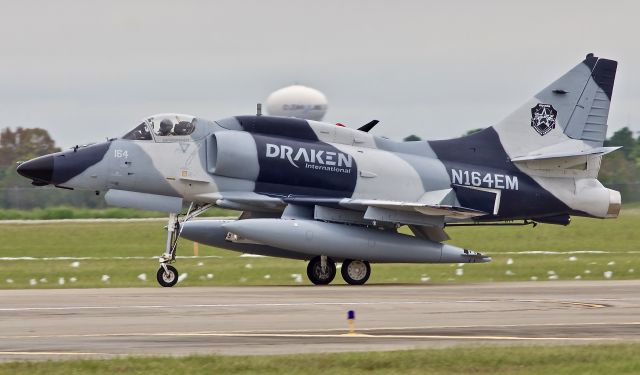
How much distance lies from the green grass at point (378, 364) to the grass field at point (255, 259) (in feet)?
37.8

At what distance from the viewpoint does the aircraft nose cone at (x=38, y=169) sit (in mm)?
21572

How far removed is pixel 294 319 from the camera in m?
14.6

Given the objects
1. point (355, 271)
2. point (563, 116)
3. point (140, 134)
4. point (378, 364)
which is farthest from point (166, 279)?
point (378, 364)

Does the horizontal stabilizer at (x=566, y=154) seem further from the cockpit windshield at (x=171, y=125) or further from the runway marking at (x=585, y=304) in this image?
the runway marking at (x=585, y=304)

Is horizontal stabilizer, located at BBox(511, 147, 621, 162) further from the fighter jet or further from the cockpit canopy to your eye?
the cockpit canopy

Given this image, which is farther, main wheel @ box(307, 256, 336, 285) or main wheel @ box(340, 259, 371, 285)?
main wheel @ box(307, 256, 336, 285)

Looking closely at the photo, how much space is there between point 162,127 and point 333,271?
4156mm

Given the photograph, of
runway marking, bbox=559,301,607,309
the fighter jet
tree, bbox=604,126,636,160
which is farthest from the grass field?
tree, bbox=604,126,636,160

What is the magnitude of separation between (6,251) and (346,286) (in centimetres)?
1585

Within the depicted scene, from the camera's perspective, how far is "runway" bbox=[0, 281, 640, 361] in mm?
12258

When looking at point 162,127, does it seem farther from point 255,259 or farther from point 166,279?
point 255,259

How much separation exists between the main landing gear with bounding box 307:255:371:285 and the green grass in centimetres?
1078

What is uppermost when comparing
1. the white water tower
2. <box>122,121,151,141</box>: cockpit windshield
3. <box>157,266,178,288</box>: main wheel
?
the white water tower

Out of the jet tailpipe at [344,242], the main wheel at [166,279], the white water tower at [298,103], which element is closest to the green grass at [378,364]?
the jet tailpipe at [344,242]
